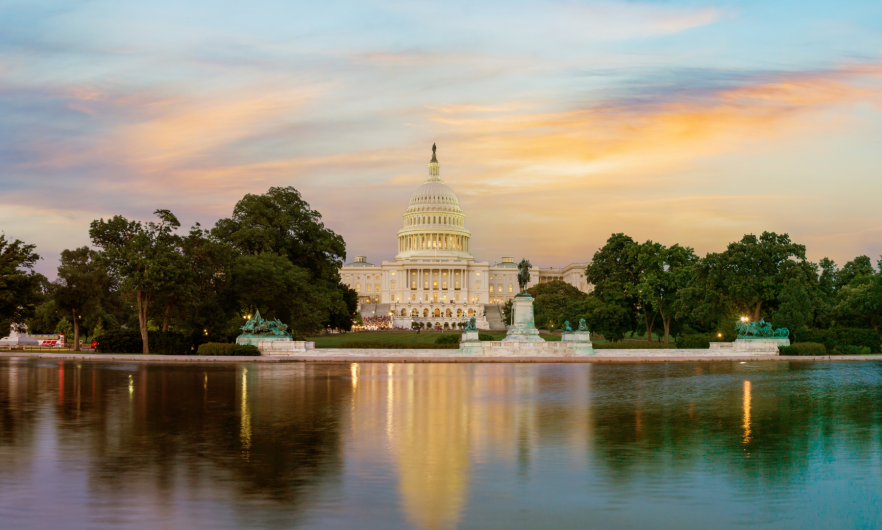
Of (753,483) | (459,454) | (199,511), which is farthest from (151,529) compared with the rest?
(753,483)

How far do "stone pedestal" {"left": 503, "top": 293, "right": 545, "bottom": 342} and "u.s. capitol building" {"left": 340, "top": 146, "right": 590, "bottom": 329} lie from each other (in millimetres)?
120502

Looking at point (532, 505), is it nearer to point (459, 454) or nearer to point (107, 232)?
point (459, 454)

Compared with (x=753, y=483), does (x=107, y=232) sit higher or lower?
higher

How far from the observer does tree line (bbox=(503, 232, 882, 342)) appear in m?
56.6

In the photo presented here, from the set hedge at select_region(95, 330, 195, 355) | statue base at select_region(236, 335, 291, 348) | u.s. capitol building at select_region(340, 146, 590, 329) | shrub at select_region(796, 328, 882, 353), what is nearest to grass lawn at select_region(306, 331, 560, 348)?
statue base at select_region(236, 335, 291, 348)

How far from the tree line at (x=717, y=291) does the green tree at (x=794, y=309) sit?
0.06 m

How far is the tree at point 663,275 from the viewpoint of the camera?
2584 inches

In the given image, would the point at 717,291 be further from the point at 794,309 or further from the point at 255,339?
the point at 255,339

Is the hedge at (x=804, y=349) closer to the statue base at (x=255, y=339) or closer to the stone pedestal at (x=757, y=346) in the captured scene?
the stone pedestal at (x=757, y=346)

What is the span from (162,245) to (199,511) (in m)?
43.6

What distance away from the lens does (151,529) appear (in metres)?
8.68

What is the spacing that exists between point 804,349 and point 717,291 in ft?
33.6

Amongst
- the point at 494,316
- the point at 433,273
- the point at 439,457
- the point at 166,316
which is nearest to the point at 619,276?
the point at 166,316

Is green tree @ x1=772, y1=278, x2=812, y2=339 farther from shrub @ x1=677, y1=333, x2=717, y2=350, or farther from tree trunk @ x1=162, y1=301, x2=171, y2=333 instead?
tree trunk @ x1=162, y1=301, x2=171, y2=333
